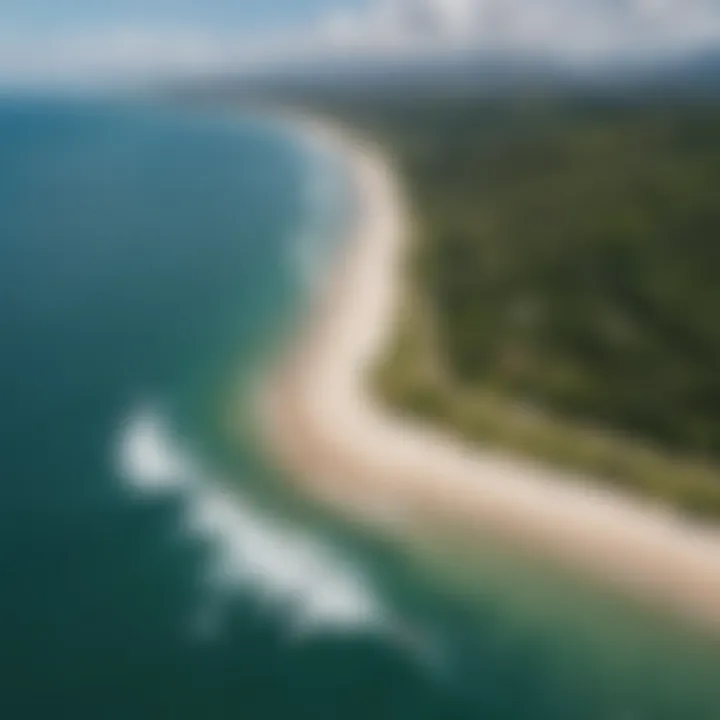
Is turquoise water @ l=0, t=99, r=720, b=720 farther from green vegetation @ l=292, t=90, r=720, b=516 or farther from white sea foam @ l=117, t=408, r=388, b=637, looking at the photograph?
green vegetation @ l=292, t=90, r=720, b=516

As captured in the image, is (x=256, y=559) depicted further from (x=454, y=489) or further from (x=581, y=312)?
(x=581, y=312)

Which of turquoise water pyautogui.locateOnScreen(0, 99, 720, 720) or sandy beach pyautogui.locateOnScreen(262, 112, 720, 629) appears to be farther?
sandy beach pyautogui.locateOnScreen(262, 112, 720, 629)

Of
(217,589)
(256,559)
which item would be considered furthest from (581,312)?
(217,589)

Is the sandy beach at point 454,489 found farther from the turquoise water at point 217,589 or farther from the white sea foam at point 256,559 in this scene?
the white sea foam at point 256,559

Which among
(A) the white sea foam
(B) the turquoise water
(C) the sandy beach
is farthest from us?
(C) the sandy beach

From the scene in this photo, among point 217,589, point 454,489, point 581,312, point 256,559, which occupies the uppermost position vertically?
point 581,312

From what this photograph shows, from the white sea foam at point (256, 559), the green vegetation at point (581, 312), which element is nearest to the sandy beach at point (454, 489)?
the green vegetation at point (581, 312)

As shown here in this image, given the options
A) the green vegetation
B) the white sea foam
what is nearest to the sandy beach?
the green vegetation
